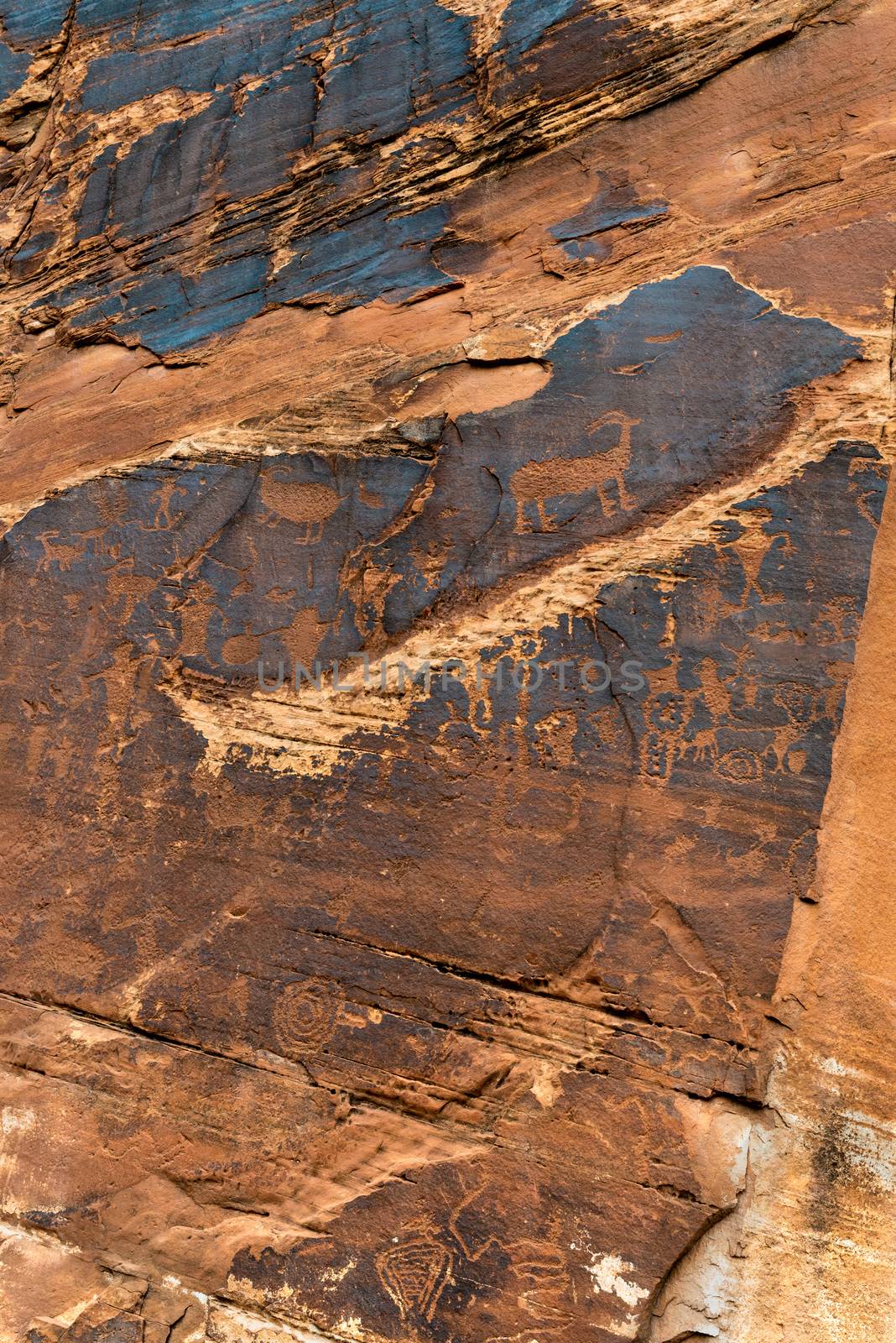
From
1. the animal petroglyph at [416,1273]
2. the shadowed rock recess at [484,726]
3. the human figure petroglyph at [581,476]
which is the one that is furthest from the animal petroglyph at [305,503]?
the animal petroglyph at [416,1273]

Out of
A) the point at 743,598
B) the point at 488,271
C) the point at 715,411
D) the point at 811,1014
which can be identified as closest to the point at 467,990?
the point at 811,1014

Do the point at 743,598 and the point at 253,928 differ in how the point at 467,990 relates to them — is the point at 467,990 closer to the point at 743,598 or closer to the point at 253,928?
the point at 253,928

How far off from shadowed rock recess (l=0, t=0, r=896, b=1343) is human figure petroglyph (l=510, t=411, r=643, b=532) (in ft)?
0.08

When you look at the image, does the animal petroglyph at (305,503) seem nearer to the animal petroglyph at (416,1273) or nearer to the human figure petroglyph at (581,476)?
the human figure petroglyph at (581,476)

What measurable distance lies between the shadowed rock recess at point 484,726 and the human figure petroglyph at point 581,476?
0.08 feet

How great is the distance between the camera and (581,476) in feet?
14.3

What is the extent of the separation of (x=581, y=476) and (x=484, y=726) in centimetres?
116

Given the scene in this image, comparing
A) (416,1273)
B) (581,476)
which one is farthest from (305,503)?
(416,1273)

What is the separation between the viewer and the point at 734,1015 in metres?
3.94

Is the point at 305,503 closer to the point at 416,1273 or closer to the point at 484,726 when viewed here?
the point at 484,726

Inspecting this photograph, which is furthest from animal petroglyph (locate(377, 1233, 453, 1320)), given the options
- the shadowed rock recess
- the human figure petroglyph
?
the human figure petroglyph

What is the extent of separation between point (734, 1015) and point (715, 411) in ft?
8.10

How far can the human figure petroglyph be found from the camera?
4.32m

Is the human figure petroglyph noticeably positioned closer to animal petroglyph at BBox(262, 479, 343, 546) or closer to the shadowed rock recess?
the shadowed rock recess
